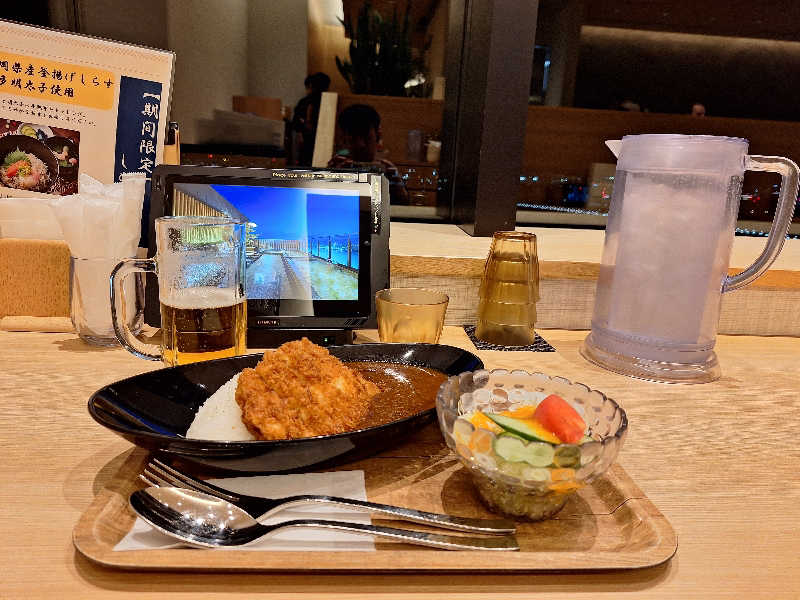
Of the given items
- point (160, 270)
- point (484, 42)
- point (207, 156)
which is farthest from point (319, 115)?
point (160, 270)

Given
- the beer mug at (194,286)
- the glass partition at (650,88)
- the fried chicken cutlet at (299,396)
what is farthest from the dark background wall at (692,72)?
the fried chicken cutlet at (299,396)

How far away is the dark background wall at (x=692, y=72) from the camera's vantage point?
9.46 ft

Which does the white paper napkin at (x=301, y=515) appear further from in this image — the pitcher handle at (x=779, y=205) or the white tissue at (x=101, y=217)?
the pitcher handle at (x=779, y=205)

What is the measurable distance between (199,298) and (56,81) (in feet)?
2.12

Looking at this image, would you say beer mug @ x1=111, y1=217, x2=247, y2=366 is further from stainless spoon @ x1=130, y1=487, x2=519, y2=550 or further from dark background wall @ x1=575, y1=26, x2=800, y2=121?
dark background wall @ x1=575, y1=26, x2=800, y2=121

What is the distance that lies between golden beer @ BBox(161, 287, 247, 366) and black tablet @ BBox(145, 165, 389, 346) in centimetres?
17

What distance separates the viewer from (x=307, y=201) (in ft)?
3.80

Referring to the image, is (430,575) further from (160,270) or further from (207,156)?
(207,156)

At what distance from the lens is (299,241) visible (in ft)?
3.84

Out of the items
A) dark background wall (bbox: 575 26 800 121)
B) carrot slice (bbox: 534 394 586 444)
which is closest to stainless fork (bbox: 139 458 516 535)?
carrot slice (bbox: 534 394 586 444)

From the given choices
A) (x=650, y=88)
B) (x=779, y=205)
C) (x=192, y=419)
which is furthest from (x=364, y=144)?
(x=650, y=88)

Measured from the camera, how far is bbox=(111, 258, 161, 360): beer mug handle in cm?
96

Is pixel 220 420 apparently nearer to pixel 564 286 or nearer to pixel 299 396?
pixel 299 396

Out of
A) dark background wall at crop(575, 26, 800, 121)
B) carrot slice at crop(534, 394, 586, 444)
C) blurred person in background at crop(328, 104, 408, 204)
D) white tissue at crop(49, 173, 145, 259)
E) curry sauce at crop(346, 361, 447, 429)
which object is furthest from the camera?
dark background wall at crop(575, 26, 800, 121)
